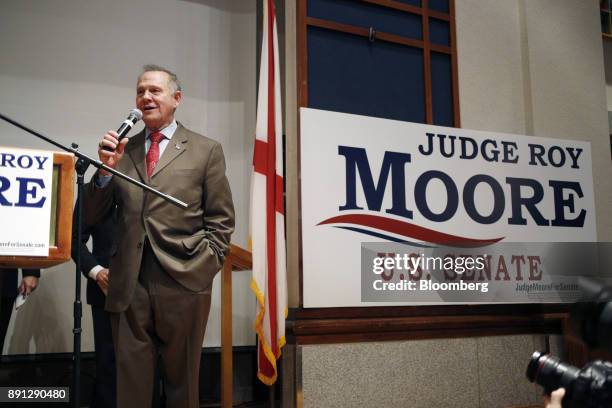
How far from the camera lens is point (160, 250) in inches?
84.5

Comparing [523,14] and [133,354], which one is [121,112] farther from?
[523,14]

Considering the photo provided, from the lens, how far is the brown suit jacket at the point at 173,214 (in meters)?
2.13

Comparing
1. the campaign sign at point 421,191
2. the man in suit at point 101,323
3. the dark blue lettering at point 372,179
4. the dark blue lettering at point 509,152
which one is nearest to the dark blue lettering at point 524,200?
the campaign sign at point 421,191

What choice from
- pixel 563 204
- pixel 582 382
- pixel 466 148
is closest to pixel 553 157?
pixel 563 204

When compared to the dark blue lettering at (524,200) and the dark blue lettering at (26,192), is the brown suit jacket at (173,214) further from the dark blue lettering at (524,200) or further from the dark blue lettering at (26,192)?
the dark blue lettering at (524,200)

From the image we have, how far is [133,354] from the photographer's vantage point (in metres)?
2.09

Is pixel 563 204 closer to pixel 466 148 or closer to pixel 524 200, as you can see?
pixel 524 200

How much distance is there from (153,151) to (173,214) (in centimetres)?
30

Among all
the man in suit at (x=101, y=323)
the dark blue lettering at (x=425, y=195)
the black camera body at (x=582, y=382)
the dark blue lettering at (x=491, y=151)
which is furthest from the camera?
the dark blue lettering at (x=491, y=151)

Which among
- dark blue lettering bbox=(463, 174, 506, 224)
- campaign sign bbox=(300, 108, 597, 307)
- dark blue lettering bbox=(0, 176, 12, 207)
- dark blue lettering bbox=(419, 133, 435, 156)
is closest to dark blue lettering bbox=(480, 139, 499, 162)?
campaign sign bbox=(300, 108, 597, 307)

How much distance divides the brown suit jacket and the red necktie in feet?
0.09

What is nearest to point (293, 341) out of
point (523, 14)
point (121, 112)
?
point (121, 112)

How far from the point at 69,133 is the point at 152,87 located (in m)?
1.89

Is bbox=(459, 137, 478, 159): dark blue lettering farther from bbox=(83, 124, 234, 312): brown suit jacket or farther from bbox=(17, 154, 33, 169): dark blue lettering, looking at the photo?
bbox=(17, 154, 33, 169): dark blue lettering
